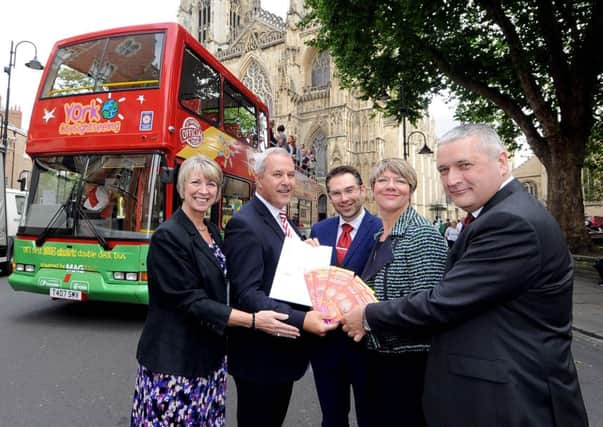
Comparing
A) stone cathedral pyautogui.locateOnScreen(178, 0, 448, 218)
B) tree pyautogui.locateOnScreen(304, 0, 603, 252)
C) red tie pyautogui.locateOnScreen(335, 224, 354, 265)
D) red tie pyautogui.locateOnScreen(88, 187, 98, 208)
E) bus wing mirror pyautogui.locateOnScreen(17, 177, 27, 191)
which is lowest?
red tie pyautogui.locateOnScreen(335, 224, 354, 265)

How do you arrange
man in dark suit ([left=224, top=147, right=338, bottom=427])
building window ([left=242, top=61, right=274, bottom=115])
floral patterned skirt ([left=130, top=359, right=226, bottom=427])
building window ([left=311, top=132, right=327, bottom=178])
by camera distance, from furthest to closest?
building window ([left=242, top=61, right=274, bottom=115]), building window ([left=311, top=132, right=327, bottom=178]), floral patterned skirt ([left=130, top=359, right=226, bottom=427]), man in dark suit ([left=224, top=147, right=338, bottom=427])

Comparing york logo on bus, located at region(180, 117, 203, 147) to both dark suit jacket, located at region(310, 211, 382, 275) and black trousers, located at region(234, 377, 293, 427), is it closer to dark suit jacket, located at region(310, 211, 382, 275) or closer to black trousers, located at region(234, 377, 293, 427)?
dark suit jacket, located at region(310, 211, 382, 275)

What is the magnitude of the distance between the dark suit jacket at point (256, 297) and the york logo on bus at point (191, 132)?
3.91m

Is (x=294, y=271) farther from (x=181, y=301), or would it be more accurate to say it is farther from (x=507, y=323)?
(x=507, y=323)

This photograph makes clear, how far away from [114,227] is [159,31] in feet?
9.92

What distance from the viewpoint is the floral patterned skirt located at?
180cm

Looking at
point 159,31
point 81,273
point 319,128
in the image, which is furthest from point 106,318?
point 319,128

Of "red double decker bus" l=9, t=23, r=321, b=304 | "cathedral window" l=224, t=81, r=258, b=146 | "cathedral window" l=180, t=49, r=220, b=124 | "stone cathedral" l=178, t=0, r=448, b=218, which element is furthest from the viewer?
"stone cathedral" l=178, t=0, r=448, b=218

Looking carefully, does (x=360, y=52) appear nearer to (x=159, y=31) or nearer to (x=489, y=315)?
(x=159, y=31)

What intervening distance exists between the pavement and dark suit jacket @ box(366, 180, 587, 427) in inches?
209

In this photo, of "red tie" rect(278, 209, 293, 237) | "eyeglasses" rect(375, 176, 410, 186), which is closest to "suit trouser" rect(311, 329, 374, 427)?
"red tie" rect(278, 209, 293, 237)

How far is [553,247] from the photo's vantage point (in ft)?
4.05

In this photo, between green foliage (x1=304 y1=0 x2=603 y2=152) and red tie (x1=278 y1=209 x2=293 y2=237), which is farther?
green foliage (x1=304 y1=0 x2=603 y2=152)

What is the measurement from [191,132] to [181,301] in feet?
14.1
